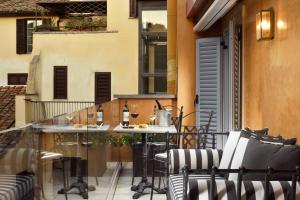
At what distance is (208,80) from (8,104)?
10.7 metres

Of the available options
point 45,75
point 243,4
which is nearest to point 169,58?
point 243,4

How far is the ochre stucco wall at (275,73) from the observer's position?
157 inches

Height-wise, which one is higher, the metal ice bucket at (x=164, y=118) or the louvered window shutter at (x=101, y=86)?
the louvered window shutter at (x=101, y=86)

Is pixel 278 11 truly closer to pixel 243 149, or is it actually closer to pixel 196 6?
pixel 243 149

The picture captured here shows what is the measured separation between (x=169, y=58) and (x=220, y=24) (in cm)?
219

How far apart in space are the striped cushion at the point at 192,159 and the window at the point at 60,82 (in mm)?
10444

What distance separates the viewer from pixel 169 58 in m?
10.4

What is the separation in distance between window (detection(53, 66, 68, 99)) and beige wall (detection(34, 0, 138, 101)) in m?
0.10

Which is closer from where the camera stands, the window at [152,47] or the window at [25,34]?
the window at [152,47]

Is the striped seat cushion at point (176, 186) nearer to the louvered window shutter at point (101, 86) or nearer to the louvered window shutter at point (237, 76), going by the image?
the louvered window shutter at point (237, 76)

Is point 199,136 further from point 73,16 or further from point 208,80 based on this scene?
point 73,16

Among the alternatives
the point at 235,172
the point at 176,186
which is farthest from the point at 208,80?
the point at 235,172

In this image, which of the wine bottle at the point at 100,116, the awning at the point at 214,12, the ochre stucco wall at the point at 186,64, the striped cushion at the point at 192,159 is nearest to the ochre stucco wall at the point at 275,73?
the awning at the point at 214,12

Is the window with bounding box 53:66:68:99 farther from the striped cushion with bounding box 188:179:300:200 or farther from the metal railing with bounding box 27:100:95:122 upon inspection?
the striped cushion with bounding box 188:179:300:200
